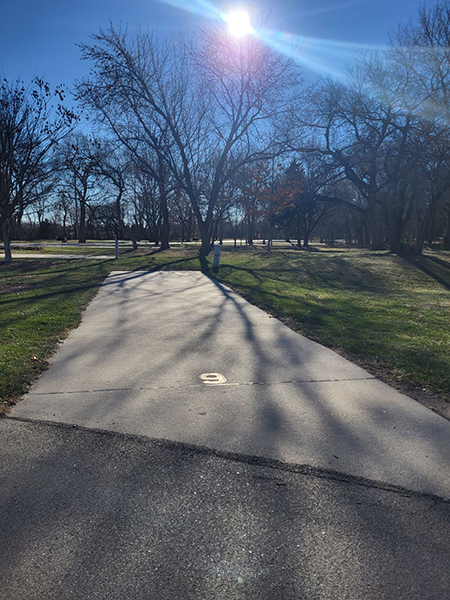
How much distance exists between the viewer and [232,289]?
1173cm

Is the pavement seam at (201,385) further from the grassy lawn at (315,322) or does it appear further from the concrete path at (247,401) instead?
the grassy lawn at (315,322)

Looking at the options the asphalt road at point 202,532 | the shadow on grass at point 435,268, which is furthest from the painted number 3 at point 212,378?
the shadow on grass at point 435,268

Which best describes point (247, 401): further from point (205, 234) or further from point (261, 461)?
point (205, 234)

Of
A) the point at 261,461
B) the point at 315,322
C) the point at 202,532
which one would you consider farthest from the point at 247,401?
the point at 315,322

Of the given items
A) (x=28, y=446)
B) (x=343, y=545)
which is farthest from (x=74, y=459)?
(x=343, y=545)

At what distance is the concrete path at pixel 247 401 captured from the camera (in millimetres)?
3125

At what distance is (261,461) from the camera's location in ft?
9.77

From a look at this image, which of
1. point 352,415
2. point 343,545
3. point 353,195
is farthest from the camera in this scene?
point 353,195

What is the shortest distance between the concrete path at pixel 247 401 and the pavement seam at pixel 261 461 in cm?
5

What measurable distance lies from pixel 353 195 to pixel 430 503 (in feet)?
160

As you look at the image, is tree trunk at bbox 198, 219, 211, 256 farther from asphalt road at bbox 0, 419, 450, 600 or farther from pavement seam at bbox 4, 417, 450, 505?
asphalt road at bbox 0, 419, 450, 600

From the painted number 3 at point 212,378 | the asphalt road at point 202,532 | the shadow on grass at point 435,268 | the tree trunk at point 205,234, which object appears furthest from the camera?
the tree trunk at point 205,234

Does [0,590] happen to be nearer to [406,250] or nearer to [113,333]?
[113,333]

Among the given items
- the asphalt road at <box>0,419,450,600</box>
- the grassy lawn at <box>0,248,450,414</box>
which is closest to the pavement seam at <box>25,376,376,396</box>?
the grassy lawn at <box>0,248,450,414</box>
